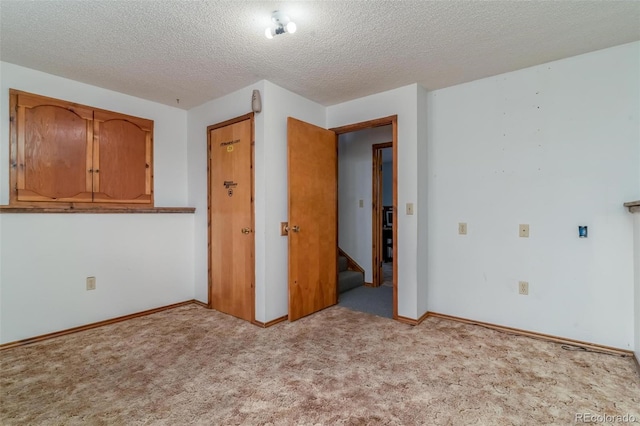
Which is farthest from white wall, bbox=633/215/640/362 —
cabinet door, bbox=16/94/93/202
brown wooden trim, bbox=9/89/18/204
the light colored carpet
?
brown wooden trim, bbox=9/89/18/204

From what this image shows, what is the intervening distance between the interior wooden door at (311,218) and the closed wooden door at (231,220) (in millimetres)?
419

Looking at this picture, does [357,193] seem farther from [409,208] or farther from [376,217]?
[409,208]

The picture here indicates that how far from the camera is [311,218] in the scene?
10.6ft

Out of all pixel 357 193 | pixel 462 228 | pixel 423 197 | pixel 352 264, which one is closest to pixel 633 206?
pixel 462 228

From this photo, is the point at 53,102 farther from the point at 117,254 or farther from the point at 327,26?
the point at 327,26

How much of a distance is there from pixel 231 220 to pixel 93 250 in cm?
131

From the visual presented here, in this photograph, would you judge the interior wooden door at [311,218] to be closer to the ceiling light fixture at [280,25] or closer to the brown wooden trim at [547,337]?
the ceiling light fixture at [280,25]

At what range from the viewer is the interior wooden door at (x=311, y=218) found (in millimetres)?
3021

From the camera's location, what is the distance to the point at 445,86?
303cm

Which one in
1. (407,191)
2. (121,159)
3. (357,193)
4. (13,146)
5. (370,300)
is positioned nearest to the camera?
(13,146)

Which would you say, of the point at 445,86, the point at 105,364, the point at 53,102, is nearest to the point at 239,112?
the point at 53,102

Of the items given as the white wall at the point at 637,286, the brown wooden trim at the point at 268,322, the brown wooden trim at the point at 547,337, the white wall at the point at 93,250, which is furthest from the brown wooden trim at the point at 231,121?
the white wall at the point at 637,286

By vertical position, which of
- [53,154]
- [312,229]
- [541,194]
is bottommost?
[312,229]

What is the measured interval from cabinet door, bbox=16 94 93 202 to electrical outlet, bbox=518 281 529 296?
4.14 m
